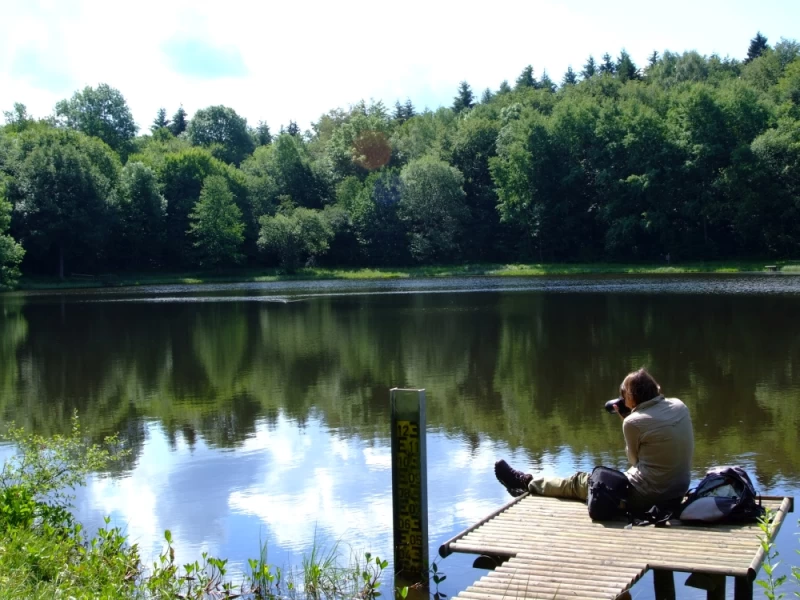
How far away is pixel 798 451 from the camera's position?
1181 centimetres

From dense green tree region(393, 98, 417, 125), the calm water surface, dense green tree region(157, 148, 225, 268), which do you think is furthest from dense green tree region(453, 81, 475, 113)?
the calm water surface

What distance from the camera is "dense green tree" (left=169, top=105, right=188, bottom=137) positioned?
134 metres

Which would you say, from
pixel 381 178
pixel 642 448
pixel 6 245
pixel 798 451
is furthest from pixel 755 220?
pixel 642 448

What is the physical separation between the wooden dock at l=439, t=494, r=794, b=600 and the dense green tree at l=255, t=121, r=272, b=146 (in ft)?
418

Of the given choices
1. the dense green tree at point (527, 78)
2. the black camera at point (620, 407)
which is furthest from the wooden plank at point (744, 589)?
the dense green tree at point (527, 78)

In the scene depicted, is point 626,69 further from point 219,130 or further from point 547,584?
point 547,584

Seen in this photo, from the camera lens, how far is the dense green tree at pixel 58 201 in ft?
225

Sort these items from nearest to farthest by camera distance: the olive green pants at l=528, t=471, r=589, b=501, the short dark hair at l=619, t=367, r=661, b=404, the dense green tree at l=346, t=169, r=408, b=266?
the short dark hair at l=619, t=367, r=661, b=404 → the olive green pants at l=528, t=471, r=589, b=501 → the dense green tree at l=346, t=169, r=408, b=266

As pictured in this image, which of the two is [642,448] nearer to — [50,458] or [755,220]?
[50,458]

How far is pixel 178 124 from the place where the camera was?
442ft

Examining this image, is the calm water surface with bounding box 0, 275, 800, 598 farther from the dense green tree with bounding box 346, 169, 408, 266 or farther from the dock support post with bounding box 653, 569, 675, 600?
the dense green tree with bounding box 346, 169, 408, 266

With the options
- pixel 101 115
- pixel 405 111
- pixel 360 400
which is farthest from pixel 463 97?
pixel 360 400

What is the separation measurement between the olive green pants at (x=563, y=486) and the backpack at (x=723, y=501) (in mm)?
930

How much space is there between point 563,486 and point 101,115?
10829cm
